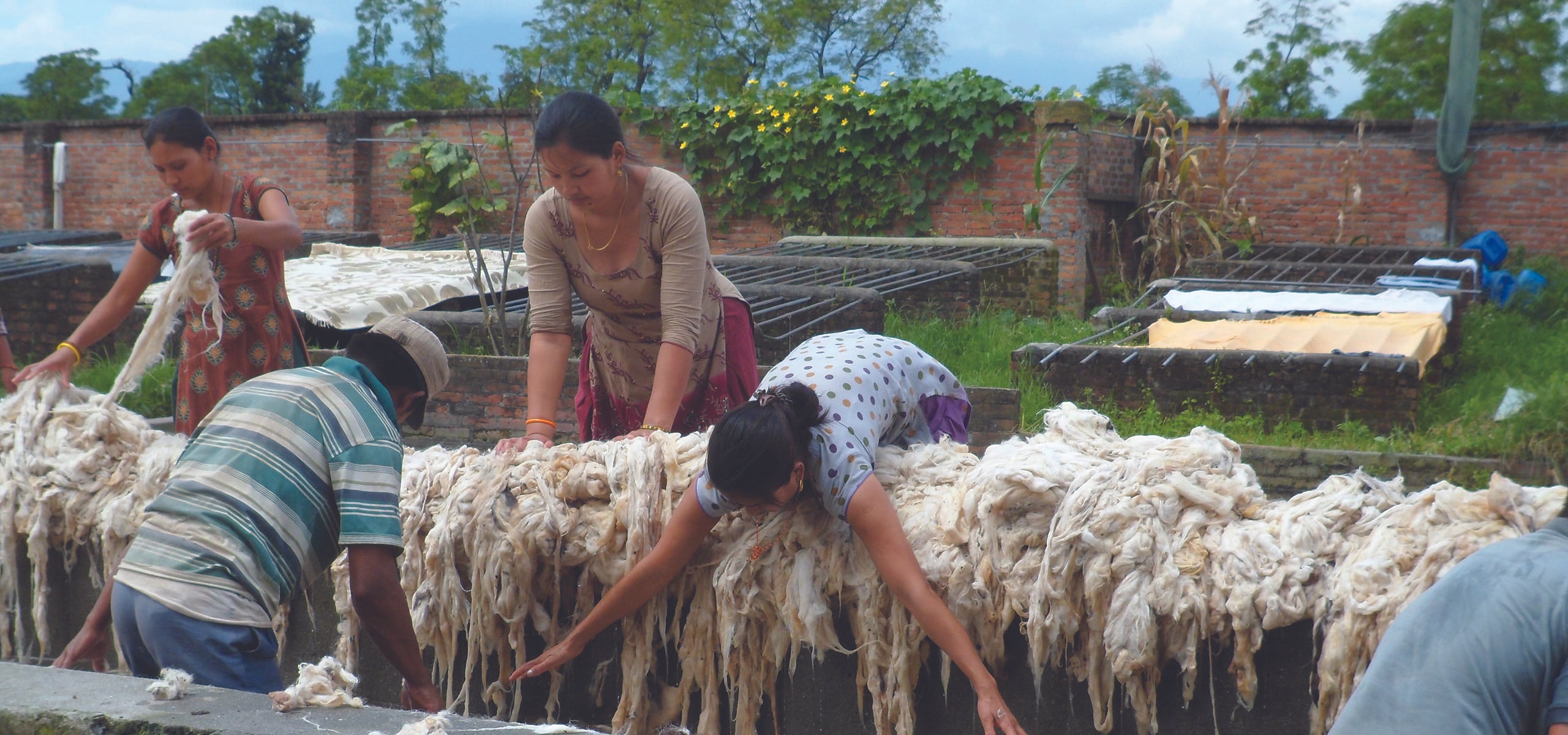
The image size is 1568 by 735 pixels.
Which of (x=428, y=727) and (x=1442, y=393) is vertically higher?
(x=1442, y=393)

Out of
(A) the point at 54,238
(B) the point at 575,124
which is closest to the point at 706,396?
(B) the point at 575,124

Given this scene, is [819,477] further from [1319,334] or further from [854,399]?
[1319,334]

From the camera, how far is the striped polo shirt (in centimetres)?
240

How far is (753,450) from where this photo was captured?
267cm

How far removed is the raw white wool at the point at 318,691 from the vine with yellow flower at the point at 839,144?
11975mm

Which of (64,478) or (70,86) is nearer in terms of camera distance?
(64,478)

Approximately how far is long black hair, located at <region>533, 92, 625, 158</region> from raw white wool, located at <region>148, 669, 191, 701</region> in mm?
1572

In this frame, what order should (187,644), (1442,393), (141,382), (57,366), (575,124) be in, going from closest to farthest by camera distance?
(187,644) → (575,124) → (57,366) → (1442,393) → (141,382)

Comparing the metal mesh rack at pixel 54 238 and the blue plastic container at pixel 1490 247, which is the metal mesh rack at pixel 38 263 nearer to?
the metal mesh rack at pixel 54 238

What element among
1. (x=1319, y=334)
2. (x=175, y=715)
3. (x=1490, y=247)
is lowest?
(x=175, y=715)

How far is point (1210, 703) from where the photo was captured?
8.70ft

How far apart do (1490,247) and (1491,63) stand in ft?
40.8

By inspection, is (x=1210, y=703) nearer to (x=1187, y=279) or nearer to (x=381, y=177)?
(x=1187, y=279)

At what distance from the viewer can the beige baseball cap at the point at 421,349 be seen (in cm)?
272
